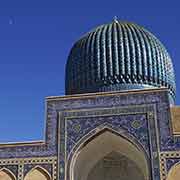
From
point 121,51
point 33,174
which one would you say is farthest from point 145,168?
point 121,51

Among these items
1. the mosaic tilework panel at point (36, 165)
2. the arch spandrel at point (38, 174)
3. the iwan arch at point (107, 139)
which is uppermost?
the iwan arch at point (107, 139)

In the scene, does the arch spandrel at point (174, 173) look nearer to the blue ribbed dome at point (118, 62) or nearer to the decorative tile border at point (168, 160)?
the decorative tile border at point (168, 160)

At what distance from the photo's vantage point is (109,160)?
920cm

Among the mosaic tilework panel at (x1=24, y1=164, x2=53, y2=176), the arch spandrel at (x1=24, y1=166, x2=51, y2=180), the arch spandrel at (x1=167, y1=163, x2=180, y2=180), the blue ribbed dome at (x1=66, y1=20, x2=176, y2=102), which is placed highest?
the blue ribbed dome at (x1=66, y1=20, x2=176, y2=102)

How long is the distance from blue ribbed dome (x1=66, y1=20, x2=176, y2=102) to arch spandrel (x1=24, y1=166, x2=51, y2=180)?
242cm

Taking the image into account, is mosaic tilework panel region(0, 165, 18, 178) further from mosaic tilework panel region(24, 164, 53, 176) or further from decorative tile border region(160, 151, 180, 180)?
decorative tile border region(160, 151, 180, 180)

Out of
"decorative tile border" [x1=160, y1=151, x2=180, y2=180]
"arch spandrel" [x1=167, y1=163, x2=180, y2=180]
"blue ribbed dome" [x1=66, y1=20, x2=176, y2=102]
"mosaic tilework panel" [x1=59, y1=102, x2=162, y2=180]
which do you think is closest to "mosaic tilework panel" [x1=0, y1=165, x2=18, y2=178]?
"mosaic tilework panel" [x1=59, y1=102, x2=162, y2=180]

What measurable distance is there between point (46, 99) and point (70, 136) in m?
1.02

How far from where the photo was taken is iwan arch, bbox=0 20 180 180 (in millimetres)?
7867

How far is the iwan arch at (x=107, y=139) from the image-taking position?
310 inches

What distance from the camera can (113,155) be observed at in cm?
912

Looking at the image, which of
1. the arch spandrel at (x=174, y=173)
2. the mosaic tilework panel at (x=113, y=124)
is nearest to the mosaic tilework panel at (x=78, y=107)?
the mosaic tilework panel at (x=113, y=124)

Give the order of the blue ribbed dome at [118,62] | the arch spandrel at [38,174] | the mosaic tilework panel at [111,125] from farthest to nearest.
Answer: the blue ribbed dome at [118,62] → the arch spandrel at [38,174] → the mosaic tilework panel at [111,125]

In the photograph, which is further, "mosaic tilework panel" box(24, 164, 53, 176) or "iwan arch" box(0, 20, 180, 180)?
"mosaic tilework panel" box(24, 164, 53, 176)
